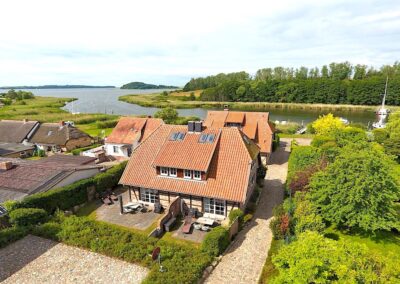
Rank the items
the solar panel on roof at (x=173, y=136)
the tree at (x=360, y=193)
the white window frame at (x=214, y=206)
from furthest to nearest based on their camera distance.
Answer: the solar panel on roof at (x=173, y=136) < the white window frame at (x=214, y=206) < the tree at (x=360, y=193)

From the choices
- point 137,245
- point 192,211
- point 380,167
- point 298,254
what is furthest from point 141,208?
point 380,167

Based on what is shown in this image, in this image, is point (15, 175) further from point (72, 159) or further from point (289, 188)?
point (289, 188)

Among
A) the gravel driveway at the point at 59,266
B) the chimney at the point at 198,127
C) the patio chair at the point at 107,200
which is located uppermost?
the chimney at the point at 198,127

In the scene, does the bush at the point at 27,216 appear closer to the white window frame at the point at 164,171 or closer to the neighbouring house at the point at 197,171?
the neighbouring house at the point at 197,171

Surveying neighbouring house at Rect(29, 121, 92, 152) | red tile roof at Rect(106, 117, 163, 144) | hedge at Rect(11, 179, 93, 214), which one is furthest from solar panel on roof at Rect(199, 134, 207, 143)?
neighbouring house at Rect(29, 121, 92, 152)

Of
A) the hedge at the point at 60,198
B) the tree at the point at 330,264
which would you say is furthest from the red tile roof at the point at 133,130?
the tree at the point at 330,264

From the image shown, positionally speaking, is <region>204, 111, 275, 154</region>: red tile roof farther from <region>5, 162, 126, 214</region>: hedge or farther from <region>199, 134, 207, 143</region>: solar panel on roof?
<region>5, 162, 126, 214</region>: hedge

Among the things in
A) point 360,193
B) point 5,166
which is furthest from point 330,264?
point 5,166
